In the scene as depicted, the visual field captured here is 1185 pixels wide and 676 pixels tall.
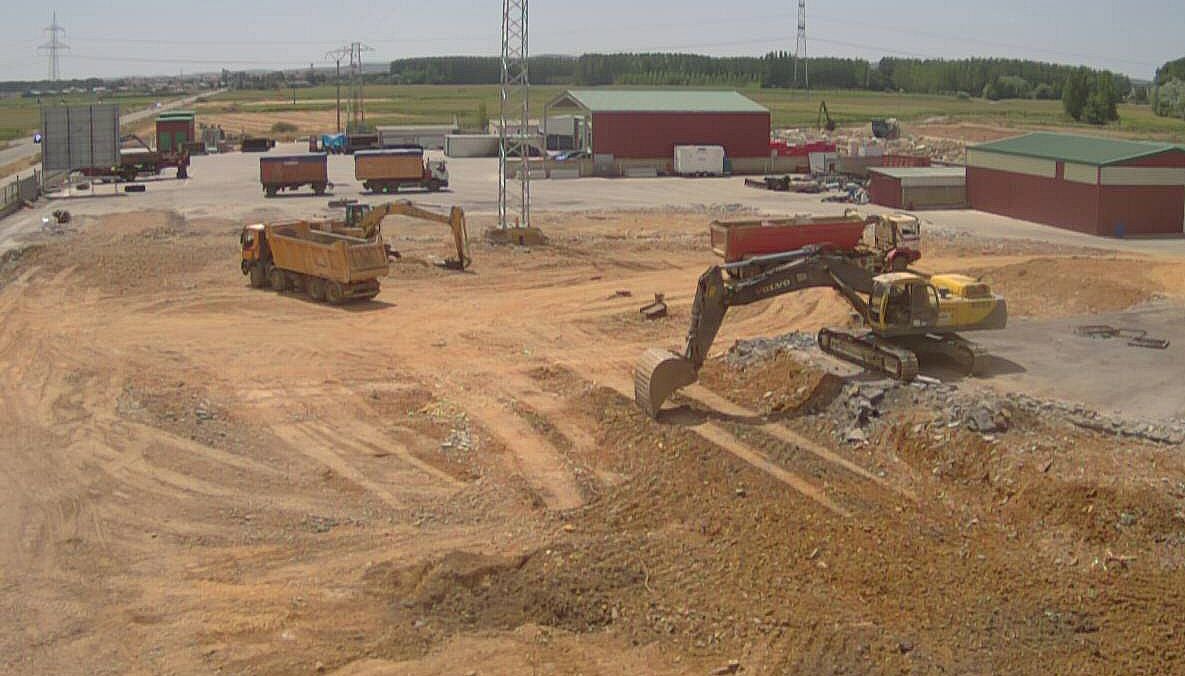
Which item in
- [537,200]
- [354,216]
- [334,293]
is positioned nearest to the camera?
[334,293]

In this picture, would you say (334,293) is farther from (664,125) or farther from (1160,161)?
(664,125)

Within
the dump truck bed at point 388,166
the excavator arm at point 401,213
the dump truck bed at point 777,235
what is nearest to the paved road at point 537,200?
the dump truck bed at point 388,166

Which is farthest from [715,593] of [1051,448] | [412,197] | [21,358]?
[412,197]

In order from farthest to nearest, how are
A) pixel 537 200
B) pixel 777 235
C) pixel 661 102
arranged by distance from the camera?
1. pixel 661 102
2. pixel 537 200
3. pixel 777 235

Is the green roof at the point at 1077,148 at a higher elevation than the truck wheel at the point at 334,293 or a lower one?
higher

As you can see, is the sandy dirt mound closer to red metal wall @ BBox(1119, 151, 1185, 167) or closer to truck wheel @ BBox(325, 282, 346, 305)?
red metal wall @ BBox(1119, 151, 1185, 167)

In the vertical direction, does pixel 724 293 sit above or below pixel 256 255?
above

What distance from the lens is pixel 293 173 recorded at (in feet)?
201

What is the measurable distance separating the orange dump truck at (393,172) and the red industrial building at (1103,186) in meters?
27.9

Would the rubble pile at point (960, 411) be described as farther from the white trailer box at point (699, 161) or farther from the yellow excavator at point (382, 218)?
the white trailer box at point (699, 161)

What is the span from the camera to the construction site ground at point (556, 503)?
12484mm

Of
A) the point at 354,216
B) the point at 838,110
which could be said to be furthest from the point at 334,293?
the point at 838,110

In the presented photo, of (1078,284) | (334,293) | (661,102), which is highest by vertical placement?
(661,102)

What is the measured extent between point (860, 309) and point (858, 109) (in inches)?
5432
